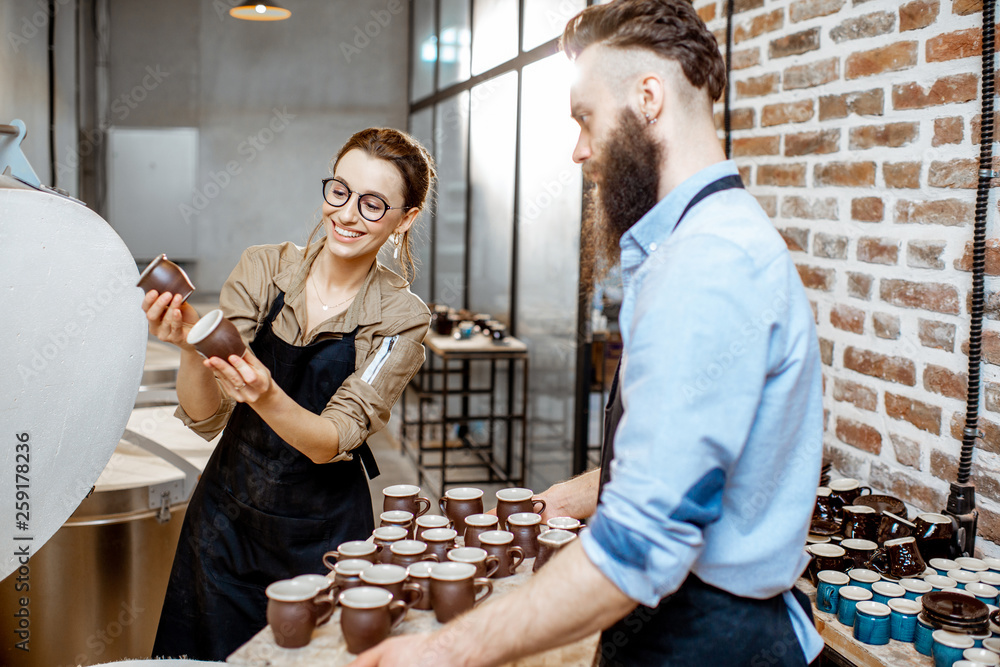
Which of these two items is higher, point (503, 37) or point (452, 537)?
point (503, 37)

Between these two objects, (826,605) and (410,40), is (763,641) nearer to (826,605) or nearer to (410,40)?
(826,605)

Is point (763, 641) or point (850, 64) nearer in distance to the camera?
point (763, 641)

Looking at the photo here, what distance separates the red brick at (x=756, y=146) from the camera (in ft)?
7.66

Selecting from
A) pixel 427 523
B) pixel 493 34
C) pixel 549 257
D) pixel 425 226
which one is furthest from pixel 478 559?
pixel 425 226

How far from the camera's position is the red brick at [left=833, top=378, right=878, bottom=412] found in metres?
2.02

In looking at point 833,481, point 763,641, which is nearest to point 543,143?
point 833,481

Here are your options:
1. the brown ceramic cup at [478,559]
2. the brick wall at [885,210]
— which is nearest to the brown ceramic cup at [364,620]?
the brown ceramic cup at [478,559]

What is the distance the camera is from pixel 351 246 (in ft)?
5.67

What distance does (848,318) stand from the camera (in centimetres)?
208

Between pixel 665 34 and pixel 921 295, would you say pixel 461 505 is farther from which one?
pixel 921 295

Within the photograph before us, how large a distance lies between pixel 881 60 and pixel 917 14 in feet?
0.43

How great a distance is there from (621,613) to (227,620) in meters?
1.14

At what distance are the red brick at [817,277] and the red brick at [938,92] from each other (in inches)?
17.8

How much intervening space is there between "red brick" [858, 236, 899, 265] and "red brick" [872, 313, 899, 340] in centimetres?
13
